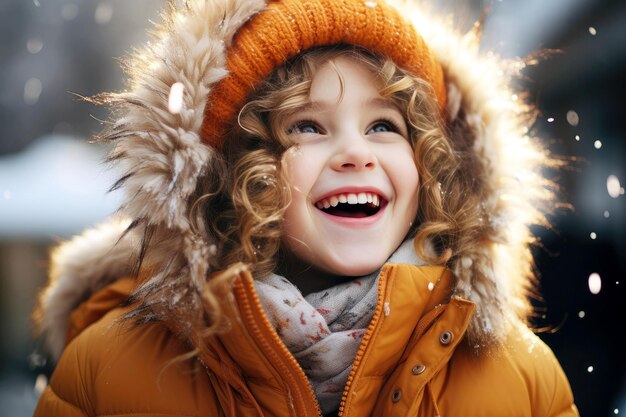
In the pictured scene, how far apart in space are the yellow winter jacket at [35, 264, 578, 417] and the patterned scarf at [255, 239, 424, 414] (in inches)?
2.1

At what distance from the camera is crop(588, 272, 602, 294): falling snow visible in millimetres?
1962

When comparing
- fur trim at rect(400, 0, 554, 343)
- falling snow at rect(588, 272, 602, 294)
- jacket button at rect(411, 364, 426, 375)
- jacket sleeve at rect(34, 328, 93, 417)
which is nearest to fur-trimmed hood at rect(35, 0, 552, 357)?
fur trim at rect(400, 0, 554, 343)

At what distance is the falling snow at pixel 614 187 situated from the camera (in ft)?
6.69

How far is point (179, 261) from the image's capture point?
1.11 metres

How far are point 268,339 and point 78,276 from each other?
0.73 meters

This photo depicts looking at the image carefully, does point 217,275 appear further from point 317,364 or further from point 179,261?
point 317,364

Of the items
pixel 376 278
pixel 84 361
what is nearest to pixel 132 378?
pixel 84 361

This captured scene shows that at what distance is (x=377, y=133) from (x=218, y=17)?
15.4 inches

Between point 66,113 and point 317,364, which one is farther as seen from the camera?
point 66,113

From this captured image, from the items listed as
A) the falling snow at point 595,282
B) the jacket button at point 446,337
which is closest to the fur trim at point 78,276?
the jacket button at point 446,337

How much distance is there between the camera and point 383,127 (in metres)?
1.29

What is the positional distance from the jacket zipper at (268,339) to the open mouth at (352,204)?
25cm

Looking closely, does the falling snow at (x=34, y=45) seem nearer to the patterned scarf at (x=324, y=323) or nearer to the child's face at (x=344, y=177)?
the child's face at (x=344, y=177)

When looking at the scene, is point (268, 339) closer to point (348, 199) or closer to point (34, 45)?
point (348, 199)
